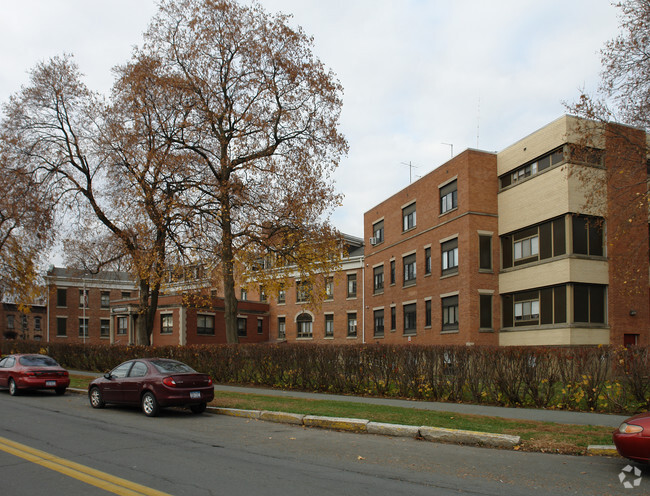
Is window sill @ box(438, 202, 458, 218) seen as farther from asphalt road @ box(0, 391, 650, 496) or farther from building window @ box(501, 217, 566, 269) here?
asphalt road @ box(0, 391, 650, 496)

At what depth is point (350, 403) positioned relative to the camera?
16297mm

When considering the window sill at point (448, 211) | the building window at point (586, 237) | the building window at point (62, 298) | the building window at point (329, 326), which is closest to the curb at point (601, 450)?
the building window at point (586, 237)

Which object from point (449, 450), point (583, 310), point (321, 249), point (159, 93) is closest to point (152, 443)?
point (449, 450)

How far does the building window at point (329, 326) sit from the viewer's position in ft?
170

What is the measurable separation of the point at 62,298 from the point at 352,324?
1602 inches

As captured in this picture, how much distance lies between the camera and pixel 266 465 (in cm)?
861

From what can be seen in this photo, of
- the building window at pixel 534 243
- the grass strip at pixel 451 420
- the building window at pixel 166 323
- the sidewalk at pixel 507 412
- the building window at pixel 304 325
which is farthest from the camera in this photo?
the building window at pixel 304 325

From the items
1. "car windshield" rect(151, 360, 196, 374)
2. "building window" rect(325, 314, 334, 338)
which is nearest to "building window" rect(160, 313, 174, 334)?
"building window" rect(325, 314, 334, 338)

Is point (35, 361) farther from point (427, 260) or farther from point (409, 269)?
point (409, 269)

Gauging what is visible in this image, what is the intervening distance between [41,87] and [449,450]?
95.8ft

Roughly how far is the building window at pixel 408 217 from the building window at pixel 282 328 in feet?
69.7

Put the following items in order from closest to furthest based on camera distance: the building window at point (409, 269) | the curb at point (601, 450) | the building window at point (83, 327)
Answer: the curb at point (601, 450)
the building window at point (409, 269)
the building window at point (83, 327)

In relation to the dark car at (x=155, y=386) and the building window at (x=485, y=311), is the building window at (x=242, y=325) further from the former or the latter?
the dark car at (x=155, y=386)

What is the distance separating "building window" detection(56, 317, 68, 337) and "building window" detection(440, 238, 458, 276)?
5307 cm
